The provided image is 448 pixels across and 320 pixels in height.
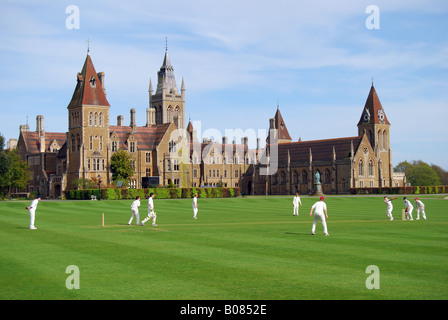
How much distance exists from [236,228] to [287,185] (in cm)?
9578

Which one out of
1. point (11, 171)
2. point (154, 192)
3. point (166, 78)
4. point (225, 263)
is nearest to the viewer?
point (225, 263)

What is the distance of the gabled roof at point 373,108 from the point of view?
127 m

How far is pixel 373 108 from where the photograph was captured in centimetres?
12738

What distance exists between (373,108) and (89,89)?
197 ft

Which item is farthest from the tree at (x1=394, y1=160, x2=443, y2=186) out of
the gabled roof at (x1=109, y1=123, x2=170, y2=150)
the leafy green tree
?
the gabled roof at (x1=109, y1=123, x2=170, y2=150)

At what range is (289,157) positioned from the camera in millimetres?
127000

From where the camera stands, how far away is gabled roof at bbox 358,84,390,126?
127 metres

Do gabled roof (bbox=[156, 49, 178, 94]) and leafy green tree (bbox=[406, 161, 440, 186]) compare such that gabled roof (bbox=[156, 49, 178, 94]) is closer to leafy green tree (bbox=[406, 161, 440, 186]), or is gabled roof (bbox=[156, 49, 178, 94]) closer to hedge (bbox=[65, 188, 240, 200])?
hedge (bbox=[65, 188, 240, 200])

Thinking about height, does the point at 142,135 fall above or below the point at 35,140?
above

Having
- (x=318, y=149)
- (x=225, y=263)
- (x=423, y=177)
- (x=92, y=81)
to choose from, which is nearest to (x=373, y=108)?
(x=318, y=149)

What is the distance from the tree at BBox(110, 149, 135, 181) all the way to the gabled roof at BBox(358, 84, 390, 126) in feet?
178

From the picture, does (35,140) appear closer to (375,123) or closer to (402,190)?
(402,190)

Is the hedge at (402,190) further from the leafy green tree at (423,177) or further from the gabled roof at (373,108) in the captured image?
the leafy green tree at (423,177)
